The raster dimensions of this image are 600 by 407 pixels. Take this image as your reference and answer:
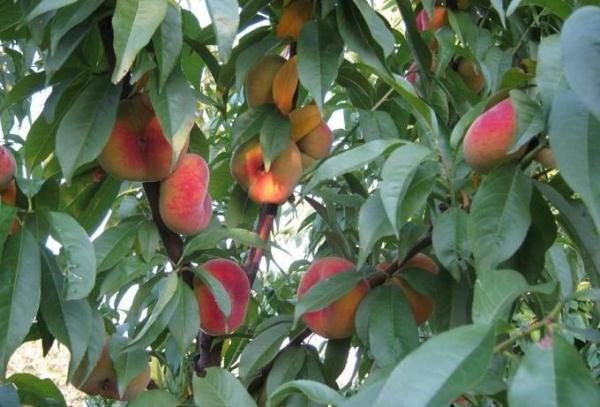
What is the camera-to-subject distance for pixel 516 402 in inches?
18.5

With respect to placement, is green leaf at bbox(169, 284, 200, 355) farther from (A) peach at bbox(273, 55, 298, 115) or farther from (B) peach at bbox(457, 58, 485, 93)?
(B) peach at bbox(457, 58, 485, 93)

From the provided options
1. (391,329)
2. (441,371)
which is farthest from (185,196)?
(441,371)

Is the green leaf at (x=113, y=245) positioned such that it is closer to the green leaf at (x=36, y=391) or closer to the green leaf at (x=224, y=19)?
the green leaf at (x=36, y=391)

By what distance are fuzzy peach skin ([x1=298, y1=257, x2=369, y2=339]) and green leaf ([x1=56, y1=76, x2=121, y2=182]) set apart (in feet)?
0.97

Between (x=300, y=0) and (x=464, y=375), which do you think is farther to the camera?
(x=300, y=0)

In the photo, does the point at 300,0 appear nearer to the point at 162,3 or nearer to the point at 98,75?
the point at 98,75

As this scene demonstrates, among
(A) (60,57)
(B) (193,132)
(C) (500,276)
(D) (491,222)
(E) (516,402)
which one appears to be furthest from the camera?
(B) (193,132)

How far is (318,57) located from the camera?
106cm

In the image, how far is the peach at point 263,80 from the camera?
1.19 m

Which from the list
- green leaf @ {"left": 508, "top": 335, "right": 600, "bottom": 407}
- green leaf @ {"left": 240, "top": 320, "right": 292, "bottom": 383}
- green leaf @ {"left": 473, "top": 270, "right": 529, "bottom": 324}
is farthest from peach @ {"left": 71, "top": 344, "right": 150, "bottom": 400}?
green leaf @ {"left": 508, "top": 335, "right": 600, "bottom": 407}

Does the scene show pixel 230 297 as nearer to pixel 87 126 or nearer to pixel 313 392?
pixel 87 126

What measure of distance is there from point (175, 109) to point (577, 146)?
44 centimetres

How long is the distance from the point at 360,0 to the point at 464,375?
0.62 metres

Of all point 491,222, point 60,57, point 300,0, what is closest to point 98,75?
point 60,57
